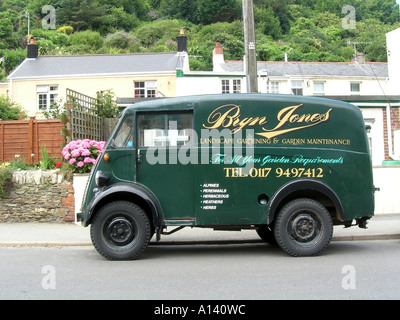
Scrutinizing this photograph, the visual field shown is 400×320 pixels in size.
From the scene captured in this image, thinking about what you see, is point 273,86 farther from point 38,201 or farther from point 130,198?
point 130,198

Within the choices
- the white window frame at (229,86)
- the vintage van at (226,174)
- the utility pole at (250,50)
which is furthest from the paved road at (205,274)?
the white window frame at (229,86)

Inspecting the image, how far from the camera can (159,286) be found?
5.91 metres

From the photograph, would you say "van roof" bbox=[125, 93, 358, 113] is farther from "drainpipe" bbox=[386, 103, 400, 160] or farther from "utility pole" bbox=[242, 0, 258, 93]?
"drainpipe" bbox=[386, 103, 400, 160]

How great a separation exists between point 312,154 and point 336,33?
6363cm

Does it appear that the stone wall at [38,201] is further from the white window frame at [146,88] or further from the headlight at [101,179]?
the white window frame at [146,88]

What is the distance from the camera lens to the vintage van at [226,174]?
25.1ft

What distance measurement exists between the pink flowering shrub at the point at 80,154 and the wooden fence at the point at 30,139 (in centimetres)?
117

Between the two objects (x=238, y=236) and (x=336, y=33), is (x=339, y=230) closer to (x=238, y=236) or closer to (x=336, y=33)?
(x=238, y=236)

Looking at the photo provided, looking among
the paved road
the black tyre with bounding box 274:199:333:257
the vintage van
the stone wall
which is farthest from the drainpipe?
the stone wall

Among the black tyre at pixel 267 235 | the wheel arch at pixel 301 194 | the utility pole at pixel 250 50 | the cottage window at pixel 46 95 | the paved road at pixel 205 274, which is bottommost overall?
the paved road at pixel 205 274

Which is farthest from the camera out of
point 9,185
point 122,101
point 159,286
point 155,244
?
point 122,101

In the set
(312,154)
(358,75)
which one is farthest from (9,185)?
(358,75)

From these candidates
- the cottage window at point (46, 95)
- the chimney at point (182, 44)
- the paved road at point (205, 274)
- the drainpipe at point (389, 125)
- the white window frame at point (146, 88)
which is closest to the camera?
the paved road at point (205, 274)

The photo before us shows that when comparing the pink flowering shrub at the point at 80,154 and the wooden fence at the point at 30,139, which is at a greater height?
the wooden fence at the point at 30,139
